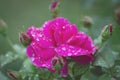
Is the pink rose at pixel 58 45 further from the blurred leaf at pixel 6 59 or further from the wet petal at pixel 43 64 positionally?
the blurred leaf at pixel 6 59

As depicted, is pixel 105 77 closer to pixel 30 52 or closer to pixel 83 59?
pixel 83 59

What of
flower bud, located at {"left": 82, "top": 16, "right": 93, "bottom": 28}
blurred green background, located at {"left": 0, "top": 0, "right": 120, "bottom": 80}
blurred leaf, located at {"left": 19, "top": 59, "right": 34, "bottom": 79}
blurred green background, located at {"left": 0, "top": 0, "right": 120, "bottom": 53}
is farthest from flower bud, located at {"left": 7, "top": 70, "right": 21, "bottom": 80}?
blurred green background, located at {"left": 0, "top": 0, "right": 120, "bottom": 53}

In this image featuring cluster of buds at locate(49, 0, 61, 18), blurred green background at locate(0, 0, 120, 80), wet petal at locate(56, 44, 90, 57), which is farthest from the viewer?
blurred green background at locate(0, 0, 120, 80)

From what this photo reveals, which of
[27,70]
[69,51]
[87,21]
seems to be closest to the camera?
[69,51]

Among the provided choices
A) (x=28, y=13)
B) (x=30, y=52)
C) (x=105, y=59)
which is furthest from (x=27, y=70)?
(x=28, y=13)

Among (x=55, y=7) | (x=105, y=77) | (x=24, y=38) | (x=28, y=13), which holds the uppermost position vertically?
(x=28, y=13)

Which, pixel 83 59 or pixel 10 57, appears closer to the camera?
pixel 83 59

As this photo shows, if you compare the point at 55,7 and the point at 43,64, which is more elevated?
the point at 55,7

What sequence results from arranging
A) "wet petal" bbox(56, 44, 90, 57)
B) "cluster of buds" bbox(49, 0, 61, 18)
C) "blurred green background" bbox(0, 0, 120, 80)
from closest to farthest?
1. "wet petal" bbox(56, 44, 90, 57)
2. "cluster of buds" bbox(49, 0, 61, 18)
3. "blurred green background" bbox(0, 0, 120, 80)

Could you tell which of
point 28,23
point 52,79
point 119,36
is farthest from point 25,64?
point 28,23

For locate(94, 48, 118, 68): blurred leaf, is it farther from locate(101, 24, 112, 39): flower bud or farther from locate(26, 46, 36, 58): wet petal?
locate(26, 46, 36, 58): wet petal
